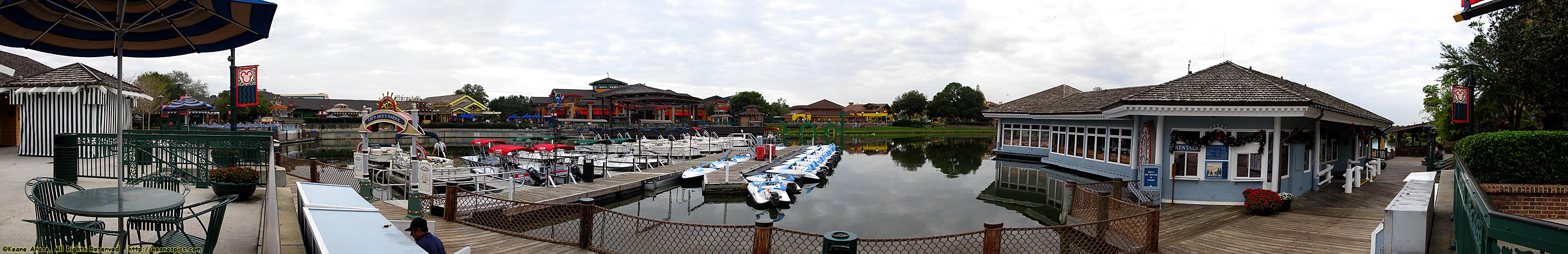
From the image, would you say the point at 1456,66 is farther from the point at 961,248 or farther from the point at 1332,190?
the point at 961,248

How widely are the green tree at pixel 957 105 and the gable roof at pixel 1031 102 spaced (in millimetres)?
50957

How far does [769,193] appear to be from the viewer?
16.0 meters

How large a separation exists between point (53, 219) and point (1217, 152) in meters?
16.3

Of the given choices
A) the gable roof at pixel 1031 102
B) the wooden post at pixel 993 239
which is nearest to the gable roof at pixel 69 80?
the wooden post at pixel 993 239

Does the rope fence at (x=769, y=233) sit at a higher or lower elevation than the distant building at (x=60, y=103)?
lower

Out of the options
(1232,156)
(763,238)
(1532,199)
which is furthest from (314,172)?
(1532,199)

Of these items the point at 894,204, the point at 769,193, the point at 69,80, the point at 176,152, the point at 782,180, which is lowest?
the point at 894,204

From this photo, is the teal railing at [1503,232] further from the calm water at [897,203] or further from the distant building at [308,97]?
the distant building at [308,97]

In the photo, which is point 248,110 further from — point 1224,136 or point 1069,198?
point 1224,136

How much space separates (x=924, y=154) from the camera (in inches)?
1501

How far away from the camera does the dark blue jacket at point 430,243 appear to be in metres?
5.54

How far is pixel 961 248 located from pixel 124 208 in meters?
9.60

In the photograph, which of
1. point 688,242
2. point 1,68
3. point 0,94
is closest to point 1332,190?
point 688,242

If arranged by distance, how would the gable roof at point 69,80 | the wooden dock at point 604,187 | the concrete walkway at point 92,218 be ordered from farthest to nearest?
the wooden dock at point 604,187
the gable roof at point 69,80
the concrete walkway at point 92,218
